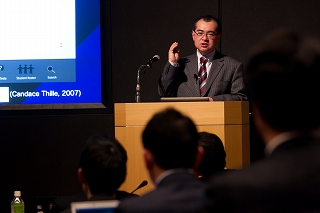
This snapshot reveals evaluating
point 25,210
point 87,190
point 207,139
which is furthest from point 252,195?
point 25,210

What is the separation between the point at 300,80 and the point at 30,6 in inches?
185

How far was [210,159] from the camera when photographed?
2.34 meters

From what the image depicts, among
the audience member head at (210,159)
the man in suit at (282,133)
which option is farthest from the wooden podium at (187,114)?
the man in suit at (282,133)

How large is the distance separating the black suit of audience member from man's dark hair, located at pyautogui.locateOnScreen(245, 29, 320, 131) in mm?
928

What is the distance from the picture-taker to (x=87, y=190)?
1.84 meters

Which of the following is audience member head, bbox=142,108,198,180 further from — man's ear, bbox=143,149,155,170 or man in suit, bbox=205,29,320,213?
man in suit, bbox=205,29,320,213

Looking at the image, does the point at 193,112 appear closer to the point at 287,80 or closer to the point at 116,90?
the point at 116,90

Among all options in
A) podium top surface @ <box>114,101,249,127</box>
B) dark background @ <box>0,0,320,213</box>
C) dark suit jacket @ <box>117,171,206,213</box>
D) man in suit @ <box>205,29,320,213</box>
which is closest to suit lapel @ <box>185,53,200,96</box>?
dark background @ <box>0,0,320,213</box>

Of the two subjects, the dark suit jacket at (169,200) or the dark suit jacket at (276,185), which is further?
the dark suit jacket at (169,200)

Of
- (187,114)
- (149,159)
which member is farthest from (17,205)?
(149,159)

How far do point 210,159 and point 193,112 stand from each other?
1284 mm

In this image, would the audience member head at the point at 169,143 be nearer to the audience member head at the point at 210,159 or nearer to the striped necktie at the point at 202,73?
the audience member head at the point at 210,159

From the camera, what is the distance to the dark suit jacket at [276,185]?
90cm

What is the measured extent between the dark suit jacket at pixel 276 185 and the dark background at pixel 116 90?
15.3ft
